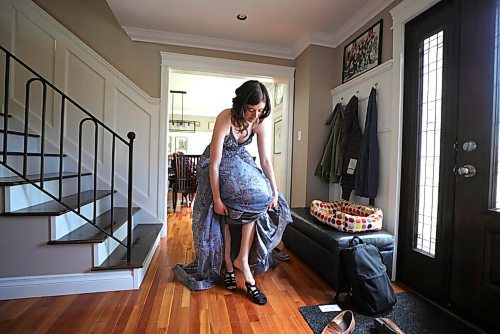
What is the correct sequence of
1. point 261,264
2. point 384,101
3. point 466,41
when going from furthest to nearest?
point 384,101 → point 261,264 → point 466,41

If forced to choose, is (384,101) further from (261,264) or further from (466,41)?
(261,264)

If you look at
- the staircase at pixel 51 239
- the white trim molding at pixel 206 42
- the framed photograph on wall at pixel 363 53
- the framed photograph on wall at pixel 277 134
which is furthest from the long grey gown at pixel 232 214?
the framed photograph on wall at pixel 277 134

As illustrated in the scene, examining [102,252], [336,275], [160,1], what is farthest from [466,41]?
[102,252]

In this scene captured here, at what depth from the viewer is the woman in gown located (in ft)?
5.16

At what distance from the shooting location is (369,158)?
7.06 ft

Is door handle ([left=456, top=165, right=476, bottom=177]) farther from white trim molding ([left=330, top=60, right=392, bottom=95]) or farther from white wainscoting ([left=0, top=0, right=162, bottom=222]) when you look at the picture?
white wainscoting ([left=0, top=0, right=162, bottom=222])

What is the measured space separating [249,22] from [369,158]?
180cm

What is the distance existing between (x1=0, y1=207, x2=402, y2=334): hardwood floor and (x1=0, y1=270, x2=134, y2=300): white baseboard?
0.04 meters

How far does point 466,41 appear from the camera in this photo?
148cm

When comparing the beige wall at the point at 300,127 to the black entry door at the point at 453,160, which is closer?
the black entry door at the point at 453,160

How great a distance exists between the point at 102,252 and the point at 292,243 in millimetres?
1565

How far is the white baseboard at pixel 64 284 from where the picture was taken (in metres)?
1.56

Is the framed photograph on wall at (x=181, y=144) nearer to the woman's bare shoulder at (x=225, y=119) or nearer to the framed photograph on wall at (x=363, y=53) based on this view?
the framed photograph on wall at (x=363, y=53)

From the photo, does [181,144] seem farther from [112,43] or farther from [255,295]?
[255,295]
